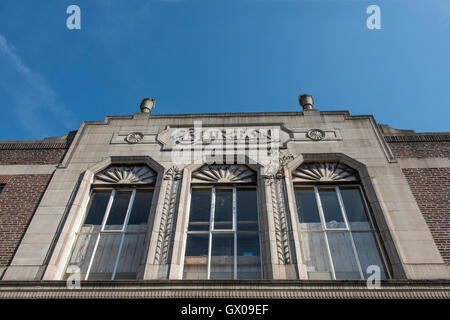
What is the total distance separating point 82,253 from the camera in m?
8.24

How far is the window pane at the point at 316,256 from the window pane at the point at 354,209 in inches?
37.8

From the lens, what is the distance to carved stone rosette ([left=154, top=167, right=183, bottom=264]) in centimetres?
768

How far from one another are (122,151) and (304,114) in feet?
20.5

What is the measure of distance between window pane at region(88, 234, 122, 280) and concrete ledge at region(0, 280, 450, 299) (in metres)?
1.32

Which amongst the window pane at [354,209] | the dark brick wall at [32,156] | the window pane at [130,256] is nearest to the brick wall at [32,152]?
the dark brick wall at [32,156]

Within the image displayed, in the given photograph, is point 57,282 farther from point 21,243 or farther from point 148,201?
point 148,201

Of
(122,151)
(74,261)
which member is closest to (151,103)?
(122,151)

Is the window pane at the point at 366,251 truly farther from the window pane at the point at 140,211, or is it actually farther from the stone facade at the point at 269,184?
the window pane at the point at 140,211

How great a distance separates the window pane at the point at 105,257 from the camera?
784cm

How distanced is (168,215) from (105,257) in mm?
1800

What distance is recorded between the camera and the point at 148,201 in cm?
941

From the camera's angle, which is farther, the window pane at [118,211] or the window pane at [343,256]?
the window pane at [118,211]

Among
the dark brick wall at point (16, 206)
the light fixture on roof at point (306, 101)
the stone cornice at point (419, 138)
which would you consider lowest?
the dark brick wall at point (16, 206)

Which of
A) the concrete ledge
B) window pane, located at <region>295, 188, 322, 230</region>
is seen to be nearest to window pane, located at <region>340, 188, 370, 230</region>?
window pane, located at <region>295, 188, 322, 230</region>
